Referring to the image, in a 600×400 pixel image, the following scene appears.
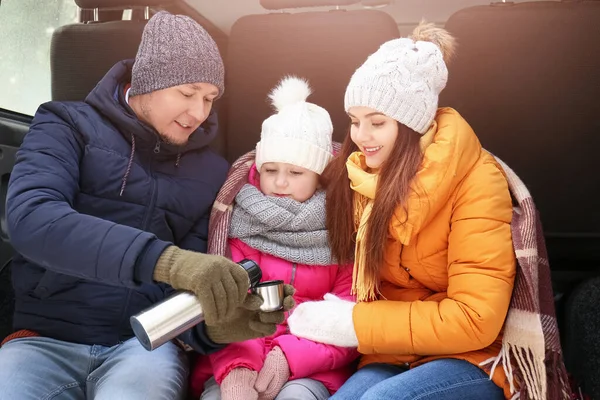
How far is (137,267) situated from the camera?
1122mm

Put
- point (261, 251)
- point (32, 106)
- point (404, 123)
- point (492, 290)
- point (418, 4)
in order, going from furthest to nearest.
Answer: point (418, 4)
point (32, 106)
point (261, 251)
point (404, 123)
point (492, 290)

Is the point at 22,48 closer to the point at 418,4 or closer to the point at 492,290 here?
the point at 418,4

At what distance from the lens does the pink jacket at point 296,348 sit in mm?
1368

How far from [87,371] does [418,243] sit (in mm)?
818

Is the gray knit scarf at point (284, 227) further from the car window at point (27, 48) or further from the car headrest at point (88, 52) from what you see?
the car window at point (27, 48)

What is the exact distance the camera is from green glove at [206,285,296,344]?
1.29m

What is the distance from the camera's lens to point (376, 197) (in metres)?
1.37

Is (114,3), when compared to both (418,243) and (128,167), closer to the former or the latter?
(128,167)

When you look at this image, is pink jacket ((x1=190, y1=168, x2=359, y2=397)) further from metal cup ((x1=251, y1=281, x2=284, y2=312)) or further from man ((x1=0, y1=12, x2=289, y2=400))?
metal cup ((x1=251, y1=281, x2=284, y2=312))

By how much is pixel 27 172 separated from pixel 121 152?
9.4 inches

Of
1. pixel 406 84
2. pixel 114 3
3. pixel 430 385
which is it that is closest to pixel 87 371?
pixel 430 385

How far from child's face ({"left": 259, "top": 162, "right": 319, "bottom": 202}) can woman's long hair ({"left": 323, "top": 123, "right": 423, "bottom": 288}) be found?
0.05 meters

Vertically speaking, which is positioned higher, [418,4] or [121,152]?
[418,4]

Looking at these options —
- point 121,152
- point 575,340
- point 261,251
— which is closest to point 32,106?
point 121,152
